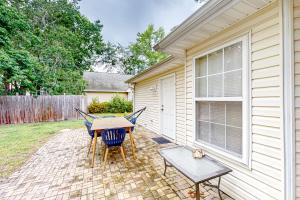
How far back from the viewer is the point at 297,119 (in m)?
1.50

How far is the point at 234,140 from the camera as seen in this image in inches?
85.9

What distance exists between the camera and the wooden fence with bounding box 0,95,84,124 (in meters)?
8.56

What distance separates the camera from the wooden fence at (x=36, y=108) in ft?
28.1

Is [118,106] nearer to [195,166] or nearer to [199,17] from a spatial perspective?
[195,166]

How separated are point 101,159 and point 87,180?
0.97 meters

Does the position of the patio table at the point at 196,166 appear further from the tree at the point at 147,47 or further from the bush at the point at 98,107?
the tree at the point at 147,47

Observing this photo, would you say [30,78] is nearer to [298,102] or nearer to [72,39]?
[72,39]

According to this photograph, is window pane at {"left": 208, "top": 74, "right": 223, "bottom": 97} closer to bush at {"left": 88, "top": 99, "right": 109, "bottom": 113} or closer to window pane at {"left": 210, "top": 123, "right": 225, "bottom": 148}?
window pane at {"left": 210, "top": 123, "right": 225, "bottom": 148}

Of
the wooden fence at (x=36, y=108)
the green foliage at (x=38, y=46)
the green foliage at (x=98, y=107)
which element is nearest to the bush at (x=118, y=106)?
the green foliage at (x=98, y=107)

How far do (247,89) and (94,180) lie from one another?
2880 millimetres

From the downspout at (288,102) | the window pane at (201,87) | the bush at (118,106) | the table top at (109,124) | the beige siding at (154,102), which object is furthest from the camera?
the bush at (118,106)

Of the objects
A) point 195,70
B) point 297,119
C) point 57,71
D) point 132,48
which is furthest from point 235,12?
point 132,48

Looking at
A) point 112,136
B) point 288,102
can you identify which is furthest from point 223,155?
point 112,136

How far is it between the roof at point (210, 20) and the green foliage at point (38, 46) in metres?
9.10
